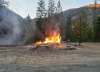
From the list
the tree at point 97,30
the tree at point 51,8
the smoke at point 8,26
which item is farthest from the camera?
the tree at point 51,8

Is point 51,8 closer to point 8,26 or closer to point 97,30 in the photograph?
point 97,30

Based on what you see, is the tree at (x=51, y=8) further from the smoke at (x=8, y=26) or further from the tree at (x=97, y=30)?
the smoke at (x=8, y=26)

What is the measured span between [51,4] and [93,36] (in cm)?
1363

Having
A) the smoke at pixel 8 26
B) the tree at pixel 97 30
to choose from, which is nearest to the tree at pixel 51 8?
the tree at pixel 97 30

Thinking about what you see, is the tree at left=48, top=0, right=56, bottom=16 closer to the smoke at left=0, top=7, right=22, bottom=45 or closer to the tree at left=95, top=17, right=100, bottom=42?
the tree at left=95, top=17, right=100, bottom=42

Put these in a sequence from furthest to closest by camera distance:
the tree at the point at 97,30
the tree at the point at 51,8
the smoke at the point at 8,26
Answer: the tree at the point at 51,8
the tree at the point at 97,30
the smoke at the point at 8,26

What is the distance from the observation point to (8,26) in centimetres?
3888

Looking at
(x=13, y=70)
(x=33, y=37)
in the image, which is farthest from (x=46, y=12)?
(x=13, y=70)

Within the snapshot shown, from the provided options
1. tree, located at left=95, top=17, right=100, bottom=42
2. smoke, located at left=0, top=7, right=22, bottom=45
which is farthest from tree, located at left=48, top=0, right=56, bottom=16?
smoke, located at left=0, top=7, right=22, bottom=45

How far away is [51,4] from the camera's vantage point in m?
60.9

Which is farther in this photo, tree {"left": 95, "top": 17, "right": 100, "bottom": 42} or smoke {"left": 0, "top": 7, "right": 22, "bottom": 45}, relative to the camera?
tree {"left": 95, "top": 17, "right": 100, "bottom": 42}

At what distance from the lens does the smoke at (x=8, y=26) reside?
38281 mm

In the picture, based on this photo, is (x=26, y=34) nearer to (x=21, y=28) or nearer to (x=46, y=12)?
(x=21, y=28)

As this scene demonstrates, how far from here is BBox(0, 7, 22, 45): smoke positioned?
126 ft
